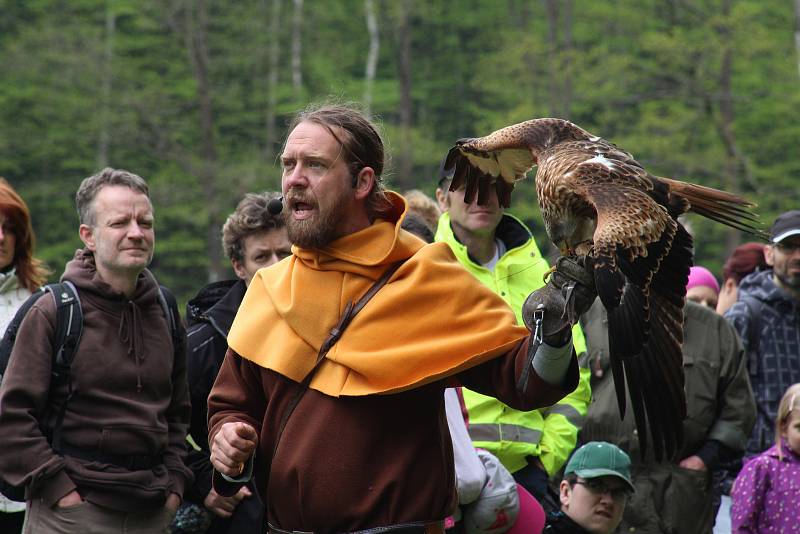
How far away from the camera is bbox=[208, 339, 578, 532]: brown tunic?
3.47 m

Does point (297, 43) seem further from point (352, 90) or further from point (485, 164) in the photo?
point (485, 164)

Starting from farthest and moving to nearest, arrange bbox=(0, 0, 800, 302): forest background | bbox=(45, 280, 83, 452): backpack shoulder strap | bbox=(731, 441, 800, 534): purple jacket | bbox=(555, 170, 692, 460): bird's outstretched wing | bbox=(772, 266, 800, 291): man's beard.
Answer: bbox=(0, 0, 800, 302): forest background
bbox=(772, 266, 800, 291): man's beard
bbox=(731, 441, 800, 534): purple jacket
bbox=(45, 280, 83, 452): backpack shoulder strap
bbox=(555, 170, 692, 460): bird's outstretched wing

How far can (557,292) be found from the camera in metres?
3.31

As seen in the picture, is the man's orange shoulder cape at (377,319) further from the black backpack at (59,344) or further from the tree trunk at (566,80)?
the tree trunk at (566,80)

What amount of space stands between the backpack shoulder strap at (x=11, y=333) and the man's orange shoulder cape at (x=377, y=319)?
146 centimetres

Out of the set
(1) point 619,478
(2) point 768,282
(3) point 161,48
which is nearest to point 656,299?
(1) point 619,478

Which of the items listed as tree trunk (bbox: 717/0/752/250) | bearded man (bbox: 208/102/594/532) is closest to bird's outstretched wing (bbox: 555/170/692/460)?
bearded man (bbox: 208/102/594/532)

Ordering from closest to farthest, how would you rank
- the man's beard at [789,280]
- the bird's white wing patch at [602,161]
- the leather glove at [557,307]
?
1. the leather glove at [557,307]
2. the bird's white wing patch at [602,161]
3. the man's beard at [789,280]

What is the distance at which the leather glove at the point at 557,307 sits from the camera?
3215 mm

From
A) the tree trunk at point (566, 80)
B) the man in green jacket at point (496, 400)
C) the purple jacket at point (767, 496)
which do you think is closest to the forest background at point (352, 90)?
the tree trunk at point (566, 80)

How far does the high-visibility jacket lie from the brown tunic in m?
1.56

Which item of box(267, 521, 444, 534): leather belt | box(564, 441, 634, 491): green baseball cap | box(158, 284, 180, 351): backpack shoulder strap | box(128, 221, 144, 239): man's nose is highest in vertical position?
box(128, 221, 144, 239): man's nose

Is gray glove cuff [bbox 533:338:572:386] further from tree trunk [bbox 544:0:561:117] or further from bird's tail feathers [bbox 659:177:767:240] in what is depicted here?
tree trunk [bbox 544:0:561:117]

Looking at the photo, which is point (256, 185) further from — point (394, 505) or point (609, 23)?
point (394, 505)
